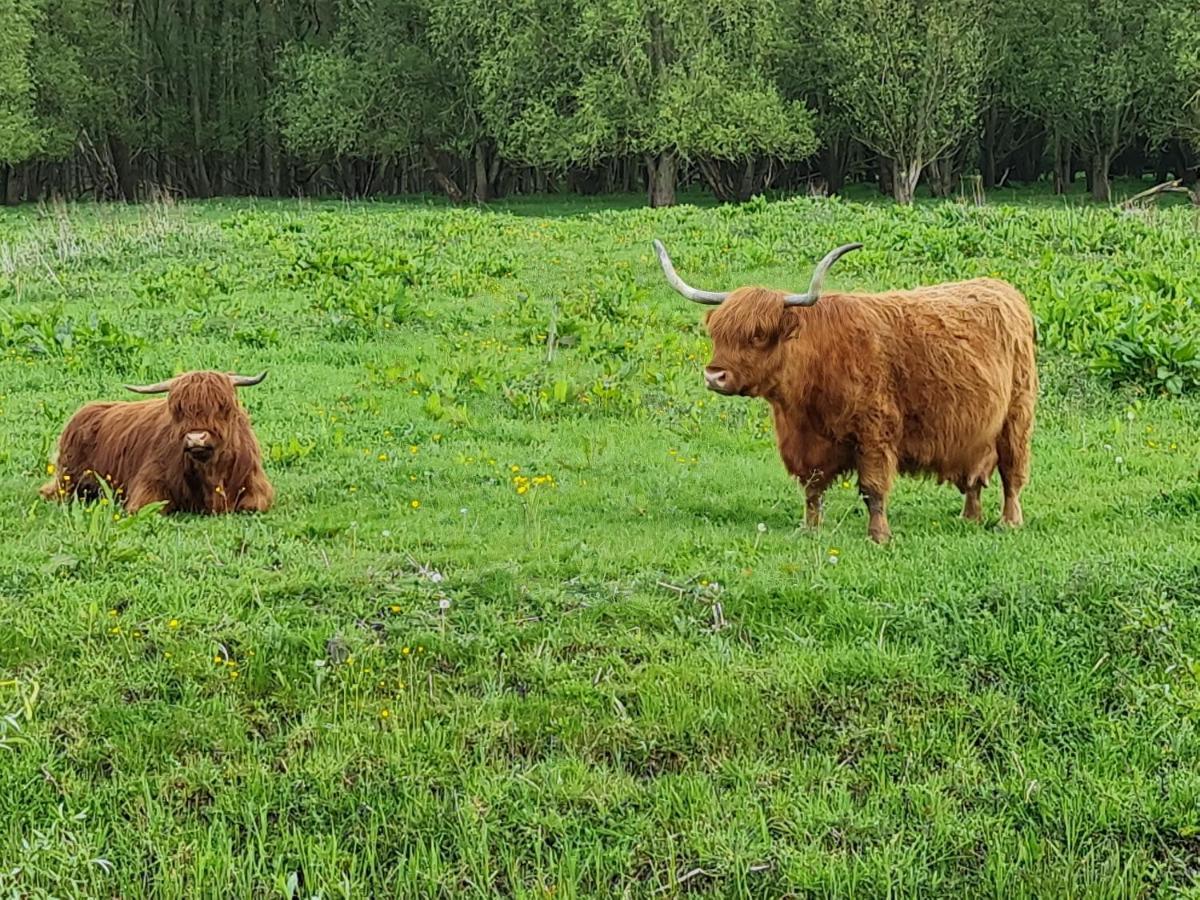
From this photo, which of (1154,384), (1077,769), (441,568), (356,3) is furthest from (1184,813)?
(356,3)

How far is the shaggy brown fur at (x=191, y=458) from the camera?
25.1 ft

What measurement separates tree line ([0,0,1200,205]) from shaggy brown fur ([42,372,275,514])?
92.8 ft

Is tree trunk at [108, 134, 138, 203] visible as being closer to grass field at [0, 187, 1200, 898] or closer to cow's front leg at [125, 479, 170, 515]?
grass field at [0, 187, 1200, 898]

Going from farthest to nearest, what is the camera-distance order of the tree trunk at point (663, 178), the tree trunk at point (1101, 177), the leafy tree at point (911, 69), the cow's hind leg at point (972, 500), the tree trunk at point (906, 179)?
the tree trunk at point (1101, 177) < the tree trunk at point (663, 178) < the tree trunk at point (906, 179) < the leafy tree at point (911, 69) < the cow's hind leg at point (972, 500)

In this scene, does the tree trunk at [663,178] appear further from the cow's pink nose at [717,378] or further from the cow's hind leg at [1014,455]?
the cow's pink nose at [717,378]

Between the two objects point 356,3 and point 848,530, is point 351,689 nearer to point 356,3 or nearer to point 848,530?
point 848,530

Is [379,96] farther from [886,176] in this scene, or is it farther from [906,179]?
[906,179]

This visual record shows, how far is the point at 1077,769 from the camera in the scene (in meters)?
4.37

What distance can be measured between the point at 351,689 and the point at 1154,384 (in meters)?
8.43

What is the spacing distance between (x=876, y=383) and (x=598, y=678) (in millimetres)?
2829

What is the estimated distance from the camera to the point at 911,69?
1373 inches

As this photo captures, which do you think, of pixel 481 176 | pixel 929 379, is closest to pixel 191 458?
pixel 929 379

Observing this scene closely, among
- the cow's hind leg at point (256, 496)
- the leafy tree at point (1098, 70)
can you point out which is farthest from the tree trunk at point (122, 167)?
the cow's hind leg at point (256, 496)

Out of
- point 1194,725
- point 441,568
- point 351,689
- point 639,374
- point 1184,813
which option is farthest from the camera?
point 639,374
